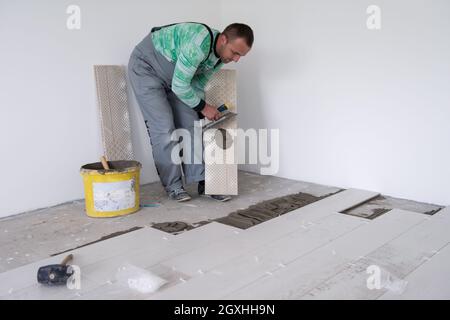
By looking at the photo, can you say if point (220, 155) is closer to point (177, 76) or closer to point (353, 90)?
point (177, 76)

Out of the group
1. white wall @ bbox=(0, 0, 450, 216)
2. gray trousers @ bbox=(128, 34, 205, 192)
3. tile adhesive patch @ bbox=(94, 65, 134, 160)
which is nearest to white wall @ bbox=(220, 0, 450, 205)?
white wall @ bbox=(0, 0, 450, 216)

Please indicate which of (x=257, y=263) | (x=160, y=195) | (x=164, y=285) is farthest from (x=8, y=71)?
(x=257, y=263)

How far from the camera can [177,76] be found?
8.95ft

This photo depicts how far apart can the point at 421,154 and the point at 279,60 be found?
138cm

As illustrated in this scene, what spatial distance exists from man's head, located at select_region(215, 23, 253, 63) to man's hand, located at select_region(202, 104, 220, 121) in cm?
40

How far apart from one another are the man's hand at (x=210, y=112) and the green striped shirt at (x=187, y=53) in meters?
0.05

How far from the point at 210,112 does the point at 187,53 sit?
513 millimetres

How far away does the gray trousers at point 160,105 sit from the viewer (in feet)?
9.75

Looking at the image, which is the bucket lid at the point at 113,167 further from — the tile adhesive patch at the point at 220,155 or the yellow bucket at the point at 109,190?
the tile adhesive patch at the point at 220,155

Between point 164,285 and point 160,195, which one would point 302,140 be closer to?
point 160,195

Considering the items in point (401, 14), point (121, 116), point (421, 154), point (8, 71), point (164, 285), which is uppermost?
point (401, 14)

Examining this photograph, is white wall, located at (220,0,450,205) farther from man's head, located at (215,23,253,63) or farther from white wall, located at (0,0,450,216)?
man's head, located at (215,23,253,63)

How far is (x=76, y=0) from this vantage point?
9.49ft

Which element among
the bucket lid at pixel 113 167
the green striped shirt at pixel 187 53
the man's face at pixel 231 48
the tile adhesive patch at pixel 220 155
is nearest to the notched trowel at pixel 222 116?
the tile adhesive patch at pixel 220 155
